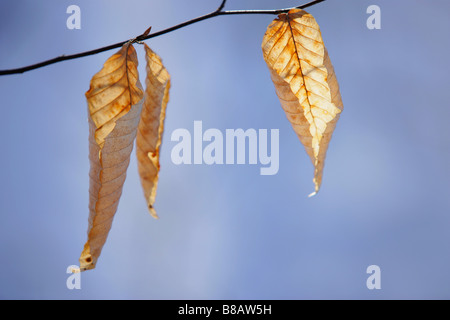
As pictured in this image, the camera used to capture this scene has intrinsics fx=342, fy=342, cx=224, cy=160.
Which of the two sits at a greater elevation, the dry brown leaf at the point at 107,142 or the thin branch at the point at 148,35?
the thin branch at the point at 148,35

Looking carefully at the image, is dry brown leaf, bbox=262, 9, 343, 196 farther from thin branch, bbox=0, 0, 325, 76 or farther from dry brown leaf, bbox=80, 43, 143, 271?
dry brown leaf, bbox=80, 43, 143, 271

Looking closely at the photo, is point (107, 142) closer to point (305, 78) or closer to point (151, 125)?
point (151, 125)

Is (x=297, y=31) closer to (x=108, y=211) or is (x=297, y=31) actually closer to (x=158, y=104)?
(x=158, y=104)

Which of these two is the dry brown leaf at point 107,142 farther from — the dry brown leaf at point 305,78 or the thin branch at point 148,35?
the dry brown leaf at point 305,78

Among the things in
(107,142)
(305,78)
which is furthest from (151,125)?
(305,78)

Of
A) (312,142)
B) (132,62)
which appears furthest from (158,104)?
(312,142)

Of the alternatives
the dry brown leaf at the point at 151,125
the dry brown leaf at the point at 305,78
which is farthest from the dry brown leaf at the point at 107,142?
the dry brown leaf at the point at 305,78
